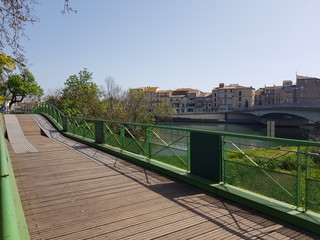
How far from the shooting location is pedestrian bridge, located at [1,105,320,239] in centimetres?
333

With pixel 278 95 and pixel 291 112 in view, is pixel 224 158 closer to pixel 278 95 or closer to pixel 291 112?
pixel 291 112

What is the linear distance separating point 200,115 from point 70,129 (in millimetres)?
68195

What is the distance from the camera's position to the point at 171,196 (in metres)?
4.69

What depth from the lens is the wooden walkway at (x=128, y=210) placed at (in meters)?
3.32

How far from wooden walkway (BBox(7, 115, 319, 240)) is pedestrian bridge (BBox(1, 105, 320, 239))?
13 mm

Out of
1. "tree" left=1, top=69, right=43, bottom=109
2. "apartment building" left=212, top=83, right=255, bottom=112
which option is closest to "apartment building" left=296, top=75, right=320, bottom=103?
"apartment building" left=212, top=83, right=255, bottom=112

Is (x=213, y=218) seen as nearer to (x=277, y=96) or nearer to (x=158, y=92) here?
(x=277, y=96)

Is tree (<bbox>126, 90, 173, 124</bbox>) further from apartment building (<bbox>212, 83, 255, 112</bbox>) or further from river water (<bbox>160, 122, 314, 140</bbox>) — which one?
apartment building (<bbox>212, 83, 255, 112</bbox>)

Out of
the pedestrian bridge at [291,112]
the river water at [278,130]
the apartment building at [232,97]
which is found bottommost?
the river water at [278,130]

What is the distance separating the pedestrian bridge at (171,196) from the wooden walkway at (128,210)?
13mm

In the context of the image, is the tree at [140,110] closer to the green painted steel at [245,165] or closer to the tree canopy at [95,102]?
the tree canopy at [95,102]

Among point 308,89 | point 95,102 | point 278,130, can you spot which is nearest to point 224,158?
point 95,102

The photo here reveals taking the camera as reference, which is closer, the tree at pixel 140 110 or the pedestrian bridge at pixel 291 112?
the tree at pixel 140 110

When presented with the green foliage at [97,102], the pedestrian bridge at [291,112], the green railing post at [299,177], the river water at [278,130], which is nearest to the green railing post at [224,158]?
the green railing post at [299,177]
